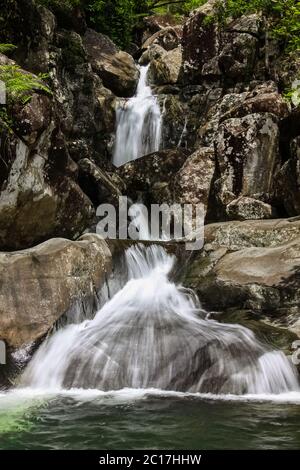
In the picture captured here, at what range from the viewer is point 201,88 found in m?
18.5

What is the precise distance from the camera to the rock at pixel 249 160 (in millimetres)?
13414

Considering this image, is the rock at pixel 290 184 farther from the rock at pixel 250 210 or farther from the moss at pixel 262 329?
the moss at pixel 262 329

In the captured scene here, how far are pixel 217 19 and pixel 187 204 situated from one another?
8.52m

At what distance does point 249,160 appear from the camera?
13.5 meters

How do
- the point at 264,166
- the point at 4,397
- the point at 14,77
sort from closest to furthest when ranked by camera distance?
1. the point at 4,397
2. the point at 14,77
3. the point at 264,166

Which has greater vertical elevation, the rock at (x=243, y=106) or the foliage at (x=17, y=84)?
the rock at (x=243, y=106)

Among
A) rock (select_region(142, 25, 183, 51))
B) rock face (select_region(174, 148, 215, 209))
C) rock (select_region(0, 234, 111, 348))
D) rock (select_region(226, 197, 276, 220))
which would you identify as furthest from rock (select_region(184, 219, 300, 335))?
rock (select_region(142, 25, 183, 51))

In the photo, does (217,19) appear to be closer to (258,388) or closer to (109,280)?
(109,280)

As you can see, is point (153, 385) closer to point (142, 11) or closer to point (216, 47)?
point (216, 47)

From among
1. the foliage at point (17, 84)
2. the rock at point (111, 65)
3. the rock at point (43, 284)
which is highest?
the rock at point (111, 65)

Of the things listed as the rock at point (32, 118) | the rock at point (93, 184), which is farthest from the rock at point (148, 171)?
the rock at point (32, 118)

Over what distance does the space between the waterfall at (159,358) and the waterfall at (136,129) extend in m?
8.70

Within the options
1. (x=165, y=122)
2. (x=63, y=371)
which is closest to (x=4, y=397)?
(x=63, y=371)

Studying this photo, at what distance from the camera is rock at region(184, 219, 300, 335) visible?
29.7ft
